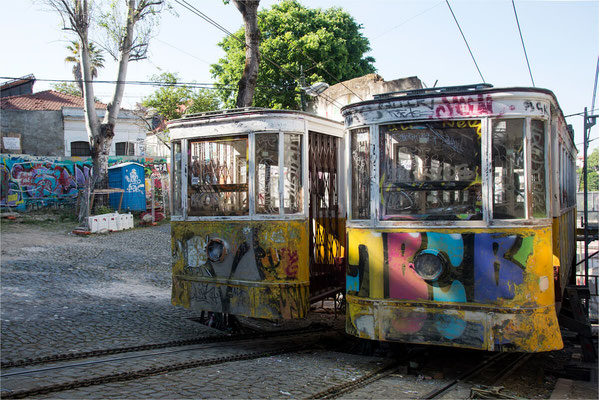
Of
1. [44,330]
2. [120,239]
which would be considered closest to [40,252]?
[120,239]

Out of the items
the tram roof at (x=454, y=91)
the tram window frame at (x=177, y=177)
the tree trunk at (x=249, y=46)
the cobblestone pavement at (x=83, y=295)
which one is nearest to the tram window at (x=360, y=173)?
the tram roof at (x=454, y=91)

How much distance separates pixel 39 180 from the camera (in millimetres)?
22797

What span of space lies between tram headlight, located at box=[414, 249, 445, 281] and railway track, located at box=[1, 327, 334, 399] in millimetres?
2203

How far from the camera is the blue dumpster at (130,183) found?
21719 millimetres

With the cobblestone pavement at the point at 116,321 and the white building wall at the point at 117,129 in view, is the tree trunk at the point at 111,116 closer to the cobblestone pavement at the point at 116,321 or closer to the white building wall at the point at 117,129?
the cobblestone pavement at the point at 116,321

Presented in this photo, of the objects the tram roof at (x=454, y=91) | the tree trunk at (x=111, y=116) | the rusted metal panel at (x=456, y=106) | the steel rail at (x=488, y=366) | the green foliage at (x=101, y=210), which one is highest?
the tree trunk at (x=111, y=116)

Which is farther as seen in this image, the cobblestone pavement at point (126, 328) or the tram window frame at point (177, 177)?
the tram window frame at point (177, 177)

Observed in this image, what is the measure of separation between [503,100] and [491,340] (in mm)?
2313

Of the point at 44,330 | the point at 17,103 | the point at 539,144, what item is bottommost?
the point at 44,330

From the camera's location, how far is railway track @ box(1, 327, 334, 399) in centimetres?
441

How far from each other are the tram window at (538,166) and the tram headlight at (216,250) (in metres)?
3.56

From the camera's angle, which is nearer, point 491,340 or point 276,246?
point 491,340

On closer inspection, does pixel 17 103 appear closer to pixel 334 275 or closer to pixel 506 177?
pixel 334 275

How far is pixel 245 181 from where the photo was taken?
6422 millimetres
